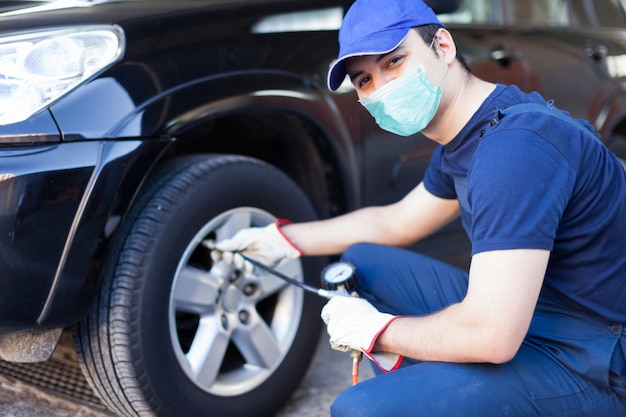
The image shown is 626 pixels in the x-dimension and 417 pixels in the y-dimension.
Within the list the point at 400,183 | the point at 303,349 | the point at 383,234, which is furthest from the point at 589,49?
the point at 303,349

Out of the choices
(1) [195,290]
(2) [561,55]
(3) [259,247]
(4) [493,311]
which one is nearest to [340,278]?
(3) [259,247]

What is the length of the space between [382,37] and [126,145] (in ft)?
2.24

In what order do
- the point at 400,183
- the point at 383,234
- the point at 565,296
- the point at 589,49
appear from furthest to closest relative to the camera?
1. the point at 589,49
2. the point at 400,183
3. the point at 383,234
4. the point at 565,296

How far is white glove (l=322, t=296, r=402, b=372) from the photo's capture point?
1846 millimetres

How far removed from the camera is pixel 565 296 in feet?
6.02

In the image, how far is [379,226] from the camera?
8.11 ft

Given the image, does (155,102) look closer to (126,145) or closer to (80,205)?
(126,145)

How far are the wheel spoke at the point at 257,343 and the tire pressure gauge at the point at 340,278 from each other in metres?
0.31

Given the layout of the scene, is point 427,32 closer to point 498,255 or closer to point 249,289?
point 498,255

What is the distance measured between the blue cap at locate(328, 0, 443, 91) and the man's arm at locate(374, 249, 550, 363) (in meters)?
0.54

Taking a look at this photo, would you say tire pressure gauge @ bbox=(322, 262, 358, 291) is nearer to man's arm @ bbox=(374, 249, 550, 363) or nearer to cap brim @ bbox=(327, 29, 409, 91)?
man's arm @ bbox=(374, 249, 550, 363)

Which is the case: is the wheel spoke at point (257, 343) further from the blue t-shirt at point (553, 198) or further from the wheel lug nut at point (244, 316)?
the blue t-shirt at point (553, 198)

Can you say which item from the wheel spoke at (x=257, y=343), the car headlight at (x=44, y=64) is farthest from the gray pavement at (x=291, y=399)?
the car headlight at (x=44, y=64)

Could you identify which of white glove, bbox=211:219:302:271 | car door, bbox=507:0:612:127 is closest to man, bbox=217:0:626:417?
white glove, bbox=211:219:302:271
